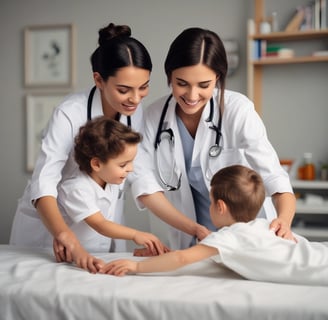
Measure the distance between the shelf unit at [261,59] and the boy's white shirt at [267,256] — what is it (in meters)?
2.19

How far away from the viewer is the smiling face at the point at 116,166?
64.2 inches

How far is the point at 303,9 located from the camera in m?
3.38

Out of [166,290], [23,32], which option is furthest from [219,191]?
[23,32]

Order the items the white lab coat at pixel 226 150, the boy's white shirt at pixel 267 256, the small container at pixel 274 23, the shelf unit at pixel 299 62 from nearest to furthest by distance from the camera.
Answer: the boy's white shirt at pixel 267 256
the white lab coat at pixel 226 150
the shelf unit at pixel 299 62
the small container at pixel 274 23

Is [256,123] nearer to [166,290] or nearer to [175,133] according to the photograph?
[175,133]

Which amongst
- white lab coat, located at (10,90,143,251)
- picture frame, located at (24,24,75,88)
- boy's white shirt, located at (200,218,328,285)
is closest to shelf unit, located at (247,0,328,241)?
picture frame, located at (24,24,75,88)

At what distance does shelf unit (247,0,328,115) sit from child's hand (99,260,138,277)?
2.25 metres

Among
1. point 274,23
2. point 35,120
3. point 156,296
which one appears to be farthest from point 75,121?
point 35,120

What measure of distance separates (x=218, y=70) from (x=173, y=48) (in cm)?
17

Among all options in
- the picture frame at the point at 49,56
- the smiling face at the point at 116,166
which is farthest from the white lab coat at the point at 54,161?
the picture frame at the point at 49,56

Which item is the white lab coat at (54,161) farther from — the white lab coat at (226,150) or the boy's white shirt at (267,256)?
the boy's white shirt at (267,256)

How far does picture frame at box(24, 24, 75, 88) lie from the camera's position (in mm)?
4004

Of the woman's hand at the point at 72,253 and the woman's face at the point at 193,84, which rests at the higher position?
the woman's face at the point at 193,84

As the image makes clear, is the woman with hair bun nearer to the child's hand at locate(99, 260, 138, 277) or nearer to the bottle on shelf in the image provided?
the child's hand at locate(99, 260, 138, 277)
